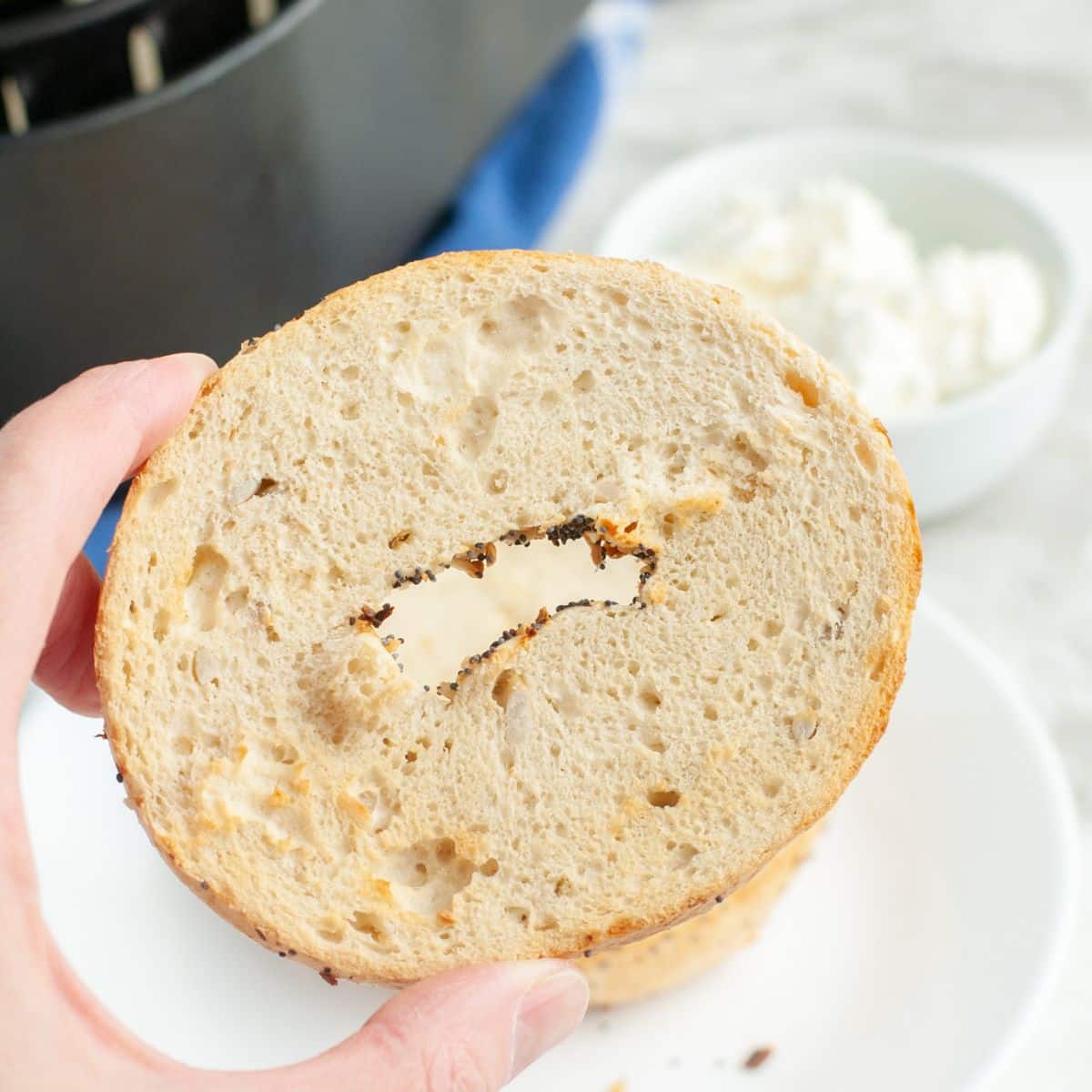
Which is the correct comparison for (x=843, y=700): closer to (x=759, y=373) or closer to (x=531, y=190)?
(x=759, y=373)

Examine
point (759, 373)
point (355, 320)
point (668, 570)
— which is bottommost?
point (668, 570)

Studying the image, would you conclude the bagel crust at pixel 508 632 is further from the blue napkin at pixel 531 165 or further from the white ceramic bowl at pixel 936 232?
the blue napkin at pixel 531 165

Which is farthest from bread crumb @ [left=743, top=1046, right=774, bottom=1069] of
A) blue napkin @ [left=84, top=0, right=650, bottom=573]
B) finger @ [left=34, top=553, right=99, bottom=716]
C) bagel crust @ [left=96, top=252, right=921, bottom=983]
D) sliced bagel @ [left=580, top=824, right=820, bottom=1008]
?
blue napkin @ [left=84, top=0, right=650, bottom=573]

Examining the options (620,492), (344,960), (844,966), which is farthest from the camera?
(844,966)

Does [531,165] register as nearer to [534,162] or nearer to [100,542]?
[534,162]

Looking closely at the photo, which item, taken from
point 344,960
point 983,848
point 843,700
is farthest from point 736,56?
point 344,960

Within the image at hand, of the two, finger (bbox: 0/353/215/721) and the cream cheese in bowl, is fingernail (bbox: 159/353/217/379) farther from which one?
the cream cheese in bowl
